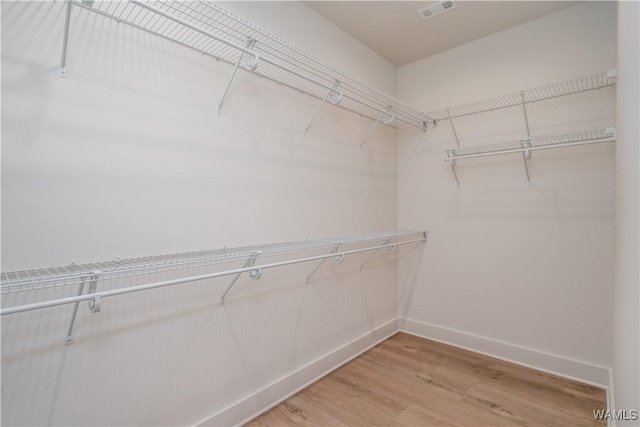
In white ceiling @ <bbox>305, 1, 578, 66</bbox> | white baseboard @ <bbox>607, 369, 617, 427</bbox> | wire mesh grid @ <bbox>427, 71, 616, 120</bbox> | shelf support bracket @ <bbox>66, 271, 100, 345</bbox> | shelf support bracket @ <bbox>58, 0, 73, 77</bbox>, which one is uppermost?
white ceiling @ <bbox>305, 1, 578, 66</bbox>

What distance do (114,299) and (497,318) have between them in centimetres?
239

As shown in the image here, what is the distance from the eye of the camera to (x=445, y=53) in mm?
2512

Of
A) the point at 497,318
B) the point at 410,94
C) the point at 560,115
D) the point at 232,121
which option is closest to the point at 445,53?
the point at 410,94

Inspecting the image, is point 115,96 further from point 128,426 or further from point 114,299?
point 128,426

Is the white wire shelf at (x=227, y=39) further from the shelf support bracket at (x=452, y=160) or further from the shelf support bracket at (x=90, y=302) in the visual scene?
the shelf support bracket at (x=90, y=302)

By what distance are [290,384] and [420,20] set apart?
2491 mm

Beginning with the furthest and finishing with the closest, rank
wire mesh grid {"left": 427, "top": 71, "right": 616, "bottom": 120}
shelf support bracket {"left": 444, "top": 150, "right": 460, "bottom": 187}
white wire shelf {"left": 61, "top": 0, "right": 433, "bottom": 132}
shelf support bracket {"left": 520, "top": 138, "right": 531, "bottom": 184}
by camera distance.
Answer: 1. shelf support bracket {"left": 444, "top": 150, "right": 460, "bottom": 187}
2. shelf support bracket {"left": 520, "top": 138, "right": 531, "bottom": 184}
3. wire mesh grid {"left": 427, "top": 71, "right": 616, "bottom": 120}
4. white wire shelf {"left": 61, "top": 0, "right": 433, "bottom": 132}

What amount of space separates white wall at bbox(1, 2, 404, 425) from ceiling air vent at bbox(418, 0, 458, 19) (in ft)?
2.16

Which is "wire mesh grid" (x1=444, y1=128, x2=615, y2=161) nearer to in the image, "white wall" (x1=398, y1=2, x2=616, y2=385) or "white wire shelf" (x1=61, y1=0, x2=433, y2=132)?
"white wall" (x1=398, y1=2, x2=616, y2=385)

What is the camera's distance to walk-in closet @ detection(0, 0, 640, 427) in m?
1.03

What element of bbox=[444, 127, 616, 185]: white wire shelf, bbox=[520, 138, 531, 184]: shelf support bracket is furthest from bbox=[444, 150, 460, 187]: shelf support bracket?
bbox=[520, 138, 531, 184]: shelf support bracket

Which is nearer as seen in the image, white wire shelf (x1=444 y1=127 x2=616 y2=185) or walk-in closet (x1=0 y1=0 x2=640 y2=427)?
walk-in closet (x1=0 y1=0 x2=640 y2=427)

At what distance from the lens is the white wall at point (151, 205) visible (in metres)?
1.00

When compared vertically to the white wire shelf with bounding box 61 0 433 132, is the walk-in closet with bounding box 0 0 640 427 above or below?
below
